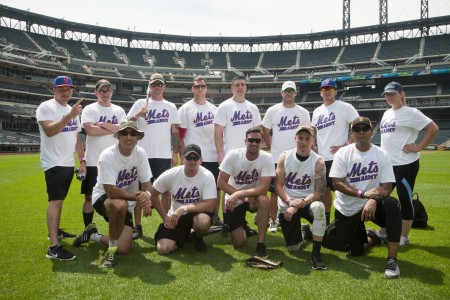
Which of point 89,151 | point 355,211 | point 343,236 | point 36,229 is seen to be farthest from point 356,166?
point 36,229

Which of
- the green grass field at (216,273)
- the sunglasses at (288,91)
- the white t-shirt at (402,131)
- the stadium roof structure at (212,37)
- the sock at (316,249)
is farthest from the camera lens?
the stadium roof structure at (212,37)

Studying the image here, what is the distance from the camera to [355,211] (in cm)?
482

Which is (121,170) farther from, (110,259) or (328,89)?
(328,89)

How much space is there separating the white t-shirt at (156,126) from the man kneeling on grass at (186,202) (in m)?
1.38

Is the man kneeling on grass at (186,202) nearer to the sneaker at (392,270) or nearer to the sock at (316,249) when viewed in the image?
the sock at (316,249)

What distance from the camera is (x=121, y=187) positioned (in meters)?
5.28

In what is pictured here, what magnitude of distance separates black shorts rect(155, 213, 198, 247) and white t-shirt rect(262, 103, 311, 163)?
216cm

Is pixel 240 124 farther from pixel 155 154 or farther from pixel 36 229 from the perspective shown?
pixel 36 229

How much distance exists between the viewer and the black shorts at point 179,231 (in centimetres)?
528

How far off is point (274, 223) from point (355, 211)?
213 centimetres

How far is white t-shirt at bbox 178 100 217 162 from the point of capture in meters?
6.96

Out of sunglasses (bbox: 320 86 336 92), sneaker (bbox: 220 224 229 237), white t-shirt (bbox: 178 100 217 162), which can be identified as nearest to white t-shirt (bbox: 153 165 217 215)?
sneaker (bbox: 220 224 229 237)

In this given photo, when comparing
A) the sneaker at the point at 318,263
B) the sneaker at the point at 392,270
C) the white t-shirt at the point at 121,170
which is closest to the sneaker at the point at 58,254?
the white t-shirt at the point at 121,170

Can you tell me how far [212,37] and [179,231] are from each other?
7013 centimetres
